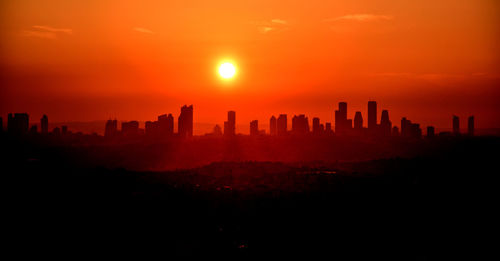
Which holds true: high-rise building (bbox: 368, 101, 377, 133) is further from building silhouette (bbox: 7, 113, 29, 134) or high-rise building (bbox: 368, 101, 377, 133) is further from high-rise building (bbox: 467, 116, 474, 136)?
building silhouette (bbox: 7, 113, 29, 134)

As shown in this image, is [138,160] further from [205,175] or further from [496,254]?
[496,254]

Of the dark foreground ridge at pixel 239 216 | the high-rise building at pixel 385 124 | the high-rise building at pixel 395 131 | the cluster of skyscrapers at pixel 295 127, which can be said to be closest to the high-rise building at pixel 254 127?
the cluster of skyscrapers at pixel 295 127

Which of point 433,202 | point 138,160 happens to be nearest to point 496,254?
point 433,202

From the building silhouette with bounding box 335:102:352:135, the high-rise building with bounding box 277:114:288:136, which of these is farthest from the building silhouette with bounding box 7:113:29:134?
the building silhouette with bounding box 335:102:352:135

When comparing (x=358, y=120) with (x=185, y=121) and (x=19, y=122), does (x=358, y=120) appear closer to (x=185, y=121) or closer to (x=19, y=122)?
(x=185, y=121)

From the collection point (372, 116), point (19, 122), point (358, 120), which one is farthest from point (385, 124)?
point (19, 122)
